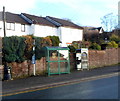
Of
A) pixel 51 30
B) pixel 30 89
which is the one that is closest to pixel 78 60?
pixel 30 89

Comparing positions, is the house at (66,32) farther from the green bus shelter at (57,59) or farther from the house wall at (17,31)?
the green bus shelter at (57,59)

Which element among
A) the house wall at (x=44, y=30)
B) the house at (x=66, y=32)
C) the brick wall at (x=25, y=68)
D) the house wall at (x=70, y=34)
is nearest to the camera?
the brick wall at (x=25, y=68)

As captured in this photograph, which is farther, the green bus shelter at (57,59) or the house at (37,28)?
the house at (37,28)

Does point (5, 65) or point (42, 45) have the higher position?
point (42, 45)

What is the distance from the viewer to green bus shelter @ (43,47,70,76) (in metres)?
14.1

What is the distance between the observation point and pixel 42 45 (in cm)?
1499

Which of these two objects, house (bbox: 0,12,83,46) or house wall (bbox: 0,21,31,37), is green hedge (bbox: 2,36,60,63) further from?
Result: house wall (bbox: 0,21,31,37)

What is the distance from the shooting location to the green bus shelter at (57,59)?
14.1m

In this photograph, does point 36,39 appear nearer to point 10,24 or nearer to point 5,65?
point 5,65

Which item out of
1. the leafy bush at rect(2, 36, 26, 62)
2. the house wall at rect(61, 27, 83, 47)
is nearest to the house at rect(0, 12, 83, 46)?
the house wall at rect(61, 27, 83, 47)

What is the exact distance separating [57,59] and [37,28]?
2215 cm

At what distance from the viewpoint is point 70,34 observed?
136 ft

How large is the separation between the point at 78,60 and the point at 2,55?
706 cm

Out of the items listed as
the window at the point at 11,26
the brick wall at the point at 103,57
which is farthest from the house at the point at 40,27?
the brick wall at the point at 103,57
